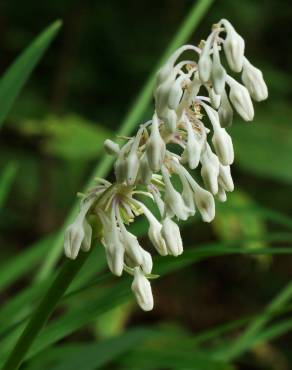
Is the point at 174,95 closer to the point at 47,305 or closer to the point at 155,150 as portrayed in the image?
the point at 155,150

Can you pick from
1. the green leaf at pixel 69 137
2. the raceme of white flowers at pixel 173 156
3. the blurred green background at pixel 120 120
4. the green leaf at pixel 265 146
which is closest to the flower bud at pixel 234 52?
the raceme of white flowers at pixel 173 156

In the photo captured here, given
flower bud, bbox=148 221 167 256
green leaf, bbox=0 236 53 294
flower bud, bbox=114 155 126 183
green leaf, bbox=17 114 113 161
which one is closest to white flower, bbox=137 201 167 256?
flower bud, bbox=148 221 167 256

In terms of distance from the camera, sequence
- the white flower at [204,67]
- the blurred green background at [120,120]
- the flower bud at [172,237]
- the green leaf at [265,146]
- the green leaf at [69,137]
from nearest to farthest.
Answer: the white flower at [204,67] → the flower bud at [172,237] → the green leaf at [69,137] → the green leaf at [265,146] → the blurred green background at [120,120]

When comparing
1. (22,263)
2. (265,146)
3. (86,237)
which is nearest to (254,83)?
(86,237)

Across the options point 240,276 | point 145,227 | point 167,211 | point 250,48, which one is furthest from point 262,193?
point 167,211

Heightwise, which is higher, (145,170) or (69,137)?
(145,170)

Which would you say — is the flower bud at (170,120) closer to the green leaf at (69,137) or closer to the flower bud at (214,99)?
the flower bud at (214,99)
